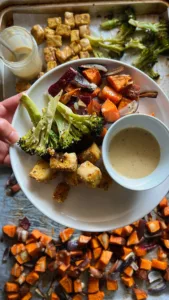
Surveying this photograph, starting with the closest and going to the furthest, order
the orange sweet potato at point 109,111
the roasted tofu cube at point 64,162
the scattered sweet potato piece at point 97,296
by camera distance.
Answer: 1. the roasted tofu cube at point 64,162
2. the orange sweet potato at point 109,111
3. the scattered sweet potato piece at point 97,296

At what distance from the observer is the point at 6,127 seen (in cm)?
198

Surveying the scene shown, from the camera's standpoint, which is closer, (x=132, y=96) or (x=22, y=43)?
(x=132, y=96)

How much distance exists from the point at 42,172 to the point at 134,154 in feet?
1.50

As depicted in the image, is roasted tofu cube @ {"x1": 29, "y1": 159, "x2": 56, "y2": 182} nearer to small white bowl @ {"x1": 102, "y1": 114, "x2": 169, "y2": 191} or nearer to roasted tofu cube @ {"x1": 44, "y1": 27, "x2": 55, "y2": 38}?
small white bowl @ {"x1": 102, "y1": 114, "x2": 169, "y2": 191}

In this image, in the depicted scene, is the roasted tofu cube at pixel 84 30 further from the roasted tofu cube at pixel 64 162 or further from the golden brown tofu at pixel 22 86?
the roasted tofu cube at pixel 64 162

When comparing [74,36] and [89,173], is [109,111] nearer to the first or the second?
[89,173]

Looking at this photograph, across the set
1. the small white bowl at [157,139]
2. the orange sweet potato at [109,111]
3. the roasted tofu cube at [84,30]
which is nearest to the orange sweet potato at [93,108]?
the orange sweet potato at [109,111]

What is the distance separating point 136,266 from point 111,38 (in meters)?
1.40

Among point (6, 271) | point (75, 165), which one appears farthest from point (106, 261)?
point (75, 165)

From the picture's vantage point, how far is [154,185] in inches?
75.1

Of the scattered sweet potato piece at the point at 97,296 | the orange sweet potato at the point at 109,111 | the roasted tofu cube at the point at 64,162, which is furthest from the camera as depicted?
the scattered sweet potato piece at the point at 97,296

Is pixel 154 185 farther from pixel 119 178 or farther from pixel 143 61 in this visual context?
pixel 143 61

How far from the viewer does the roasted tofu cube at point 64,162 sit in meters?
1.87

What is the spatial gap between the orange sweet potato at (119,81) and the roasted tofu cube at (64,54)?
494 mm
